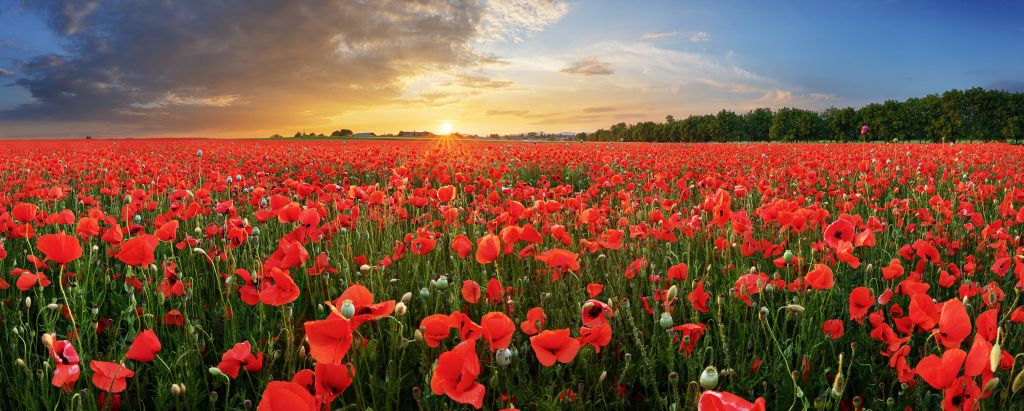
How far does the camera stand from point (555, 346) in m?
Result: 1.60

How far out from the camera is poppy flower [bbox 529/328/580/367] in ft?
5.05

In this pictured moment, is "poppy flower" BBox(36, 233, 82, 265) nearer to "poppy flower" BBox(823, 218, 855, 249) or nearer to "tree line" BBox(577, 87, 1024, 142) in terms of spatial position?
"poppy flower" BBox(823, 218, 855, 249)

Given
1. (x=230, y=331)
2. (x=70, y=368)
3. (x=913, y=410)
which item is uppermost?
(x=70, y=368)

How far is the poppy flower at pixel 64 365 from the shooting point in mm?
1666

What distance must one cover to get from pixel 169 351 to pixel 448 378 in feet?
6.27

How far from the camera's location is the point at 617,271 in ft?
11.6

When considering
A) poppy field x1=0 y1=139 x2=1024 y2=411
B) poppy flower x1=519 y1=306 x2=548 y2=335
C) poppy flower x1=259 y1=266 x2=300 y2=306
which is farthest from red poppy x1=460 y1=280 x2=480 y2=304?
poppy flower x1=259 y1=266 x2=300 y2=306

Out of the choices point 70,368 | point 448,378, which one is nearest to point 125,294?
point 70,368

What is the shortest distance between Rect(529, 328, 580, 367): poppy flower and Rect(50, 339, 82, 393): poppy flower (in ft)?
4.60

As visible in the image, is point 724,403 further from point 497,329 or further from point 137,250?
point 137,250

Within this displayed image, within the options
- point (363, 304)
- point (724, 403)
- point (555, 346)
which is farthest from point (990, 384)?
point (363, 304)

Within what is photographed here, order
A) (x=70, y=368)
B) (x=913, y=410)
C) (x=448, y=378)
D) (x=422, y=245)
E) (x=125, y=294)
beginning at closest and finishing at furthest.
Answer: (x=448, y=378), (x=70, y=368), (x=913, y=410), (x=422, y=245), (x=125, y=294)

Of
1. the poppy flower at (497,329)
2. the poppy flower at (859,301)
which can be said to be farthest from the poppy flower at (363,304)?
the poppy flower at (859,301)

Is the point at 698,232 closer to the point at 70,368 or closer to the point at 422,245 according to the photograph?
the point at 422,245
